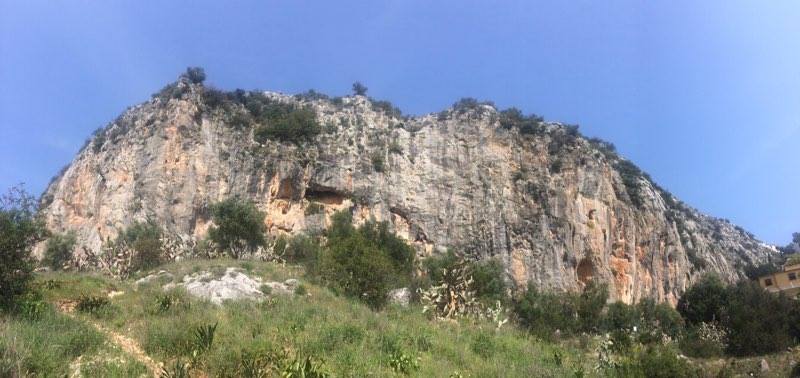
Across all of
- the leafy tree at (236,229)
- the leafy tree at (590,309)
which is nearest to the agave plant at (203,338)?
the leafy tree at (236,229)

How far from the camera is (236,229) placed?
114 feet

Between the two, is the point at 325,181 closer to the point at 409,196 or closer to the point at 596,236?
the point at 409,196

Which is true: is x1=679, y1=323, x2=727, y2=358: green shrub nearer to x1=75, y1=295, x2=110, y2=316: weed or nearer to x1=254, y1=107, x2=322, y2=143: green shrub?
x1=75, y1=295, x2=110, y2=316: weed

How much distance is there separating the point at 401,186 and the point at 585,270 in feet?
60.1

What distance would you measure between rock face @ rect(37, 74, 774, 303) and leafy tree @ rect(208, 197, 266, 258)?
8.20m

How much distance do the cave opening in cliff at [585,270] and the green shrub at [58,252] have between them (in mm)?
40375

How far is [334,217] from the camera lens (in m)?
45.3

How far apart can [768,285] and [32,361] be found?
68115 mm

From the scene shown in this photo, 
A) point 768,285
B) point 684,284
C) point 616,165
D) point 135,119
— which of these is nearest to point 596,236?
point 684,284

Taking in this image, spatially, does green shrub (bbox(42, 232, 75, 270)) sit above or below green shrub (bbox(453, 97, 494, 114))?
below

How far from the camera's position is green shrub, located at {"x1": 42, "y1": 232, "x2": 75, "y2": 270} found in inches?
1417

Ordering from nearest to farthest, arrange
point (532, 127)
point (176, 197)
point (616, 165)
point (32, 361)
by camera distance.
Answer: point (32, 361) → point (176, 197) → point (532, 127) → point (616, 165)

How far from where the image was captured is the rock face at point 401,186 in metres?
45.0

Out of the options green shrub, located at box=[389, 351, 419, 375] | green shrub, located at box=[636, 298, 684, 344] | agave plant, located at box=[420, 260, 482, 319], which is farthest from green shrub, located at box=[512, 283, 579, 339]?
green shrub, located at box=[389, 351, 419, 375]
